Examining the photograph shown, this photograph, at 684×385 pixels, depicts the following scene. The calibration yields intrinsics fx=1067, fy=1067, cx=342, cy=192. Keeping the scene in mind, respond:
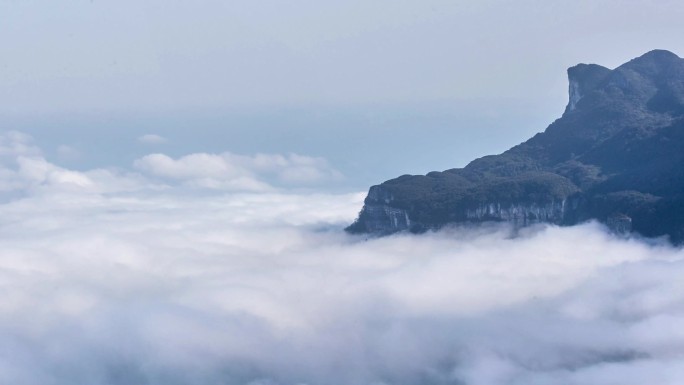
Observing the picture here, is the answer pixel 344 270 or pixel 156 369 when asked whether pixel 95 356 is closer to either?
pixel 156 369

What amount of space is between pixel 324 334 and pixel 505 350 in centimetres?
2605

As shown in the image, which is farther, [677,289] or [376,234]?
[376,234]

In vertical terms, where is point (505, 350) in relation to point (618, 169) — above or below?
below

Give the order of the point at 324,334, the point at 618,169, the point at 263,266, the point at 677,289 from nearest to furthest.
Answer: the point at 677,289 < the point at 324,334 < the point at 263,266 < the point at 618,169

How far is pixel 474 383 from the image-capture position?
11962 centimetres

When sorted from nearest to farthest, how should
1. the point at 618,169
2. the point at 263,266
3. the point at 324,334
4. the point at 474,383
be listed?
1. the point at 474,383
2. the point at 324,334
3. the point at 263,266
4. the point at 618,169

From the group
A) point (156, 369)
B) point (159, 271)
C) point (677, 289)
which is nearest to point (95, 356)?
point (156, 369)

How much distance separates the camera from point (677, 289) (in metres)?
132

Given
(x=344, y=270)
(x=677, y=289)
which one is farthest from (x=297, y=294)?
(x=677, y=289)

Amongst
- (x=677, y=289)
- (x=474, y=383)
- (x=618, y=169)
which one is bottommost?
(x=474, y=383)

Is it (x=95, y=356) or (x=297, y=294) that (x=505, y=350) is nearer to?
(x=297, y=294)

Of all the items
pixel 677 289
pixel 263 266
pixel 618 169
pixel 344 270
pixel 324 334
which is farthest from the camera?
pixel 618 169

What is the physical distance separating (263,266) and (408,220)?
27156 mm

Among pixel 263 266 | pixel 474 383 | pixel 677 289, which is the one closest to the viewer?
pixel 474 383
